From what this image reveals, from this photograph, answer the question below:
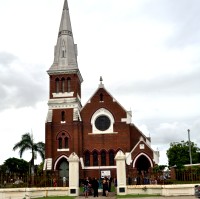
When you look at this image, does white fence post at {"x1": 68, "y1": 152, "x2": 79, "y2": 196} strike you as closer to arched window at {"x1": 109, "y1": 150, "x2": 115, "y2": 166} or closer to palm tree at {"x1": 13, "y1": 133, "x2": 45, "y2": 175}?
arched window at {"x1": 109, "y1": 150, "x2": 115, "y2": 166}

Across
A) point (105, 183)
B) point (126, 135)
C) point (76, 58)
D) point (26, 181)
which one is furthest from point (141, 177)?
point (76, 58)

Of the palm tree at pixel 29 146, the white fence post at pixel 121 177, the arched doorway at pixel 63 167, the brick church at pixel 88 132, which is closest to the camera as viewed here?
the white fence post at pixel 121 177

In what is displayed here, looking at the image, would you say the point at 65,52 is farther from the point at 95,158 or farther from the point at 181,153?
the point at 181,153

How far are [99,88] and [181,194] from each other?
2757cm

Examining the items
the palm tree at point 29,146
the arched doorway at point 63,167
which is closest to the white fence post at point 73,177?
the arched doorway at point 63,167

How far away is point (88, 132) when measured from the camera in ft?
168

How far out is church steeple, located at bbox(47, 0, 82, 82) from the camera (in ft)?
177

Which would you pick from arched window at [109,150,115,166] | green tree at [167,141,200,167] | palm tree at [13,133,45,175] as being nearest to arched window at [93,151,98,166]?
arched window at [109,150,115,166]

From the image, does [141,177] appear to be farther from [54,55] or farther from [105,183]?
[54,55]

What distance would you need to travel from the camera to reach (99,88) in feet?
174

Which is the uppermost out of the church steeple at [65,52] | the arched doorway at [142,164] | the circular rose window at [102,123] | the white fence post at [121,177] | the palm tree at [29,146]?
the church steeple at [65,52]

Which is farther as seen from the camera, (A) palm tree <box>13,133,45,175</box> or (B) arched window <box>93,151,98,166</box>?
(A) palm tree <box>13,133,45,175</box>

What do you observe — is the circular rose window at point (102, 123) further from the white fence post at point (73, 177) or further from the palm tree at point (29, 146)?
the white fence post at point (73, 177)

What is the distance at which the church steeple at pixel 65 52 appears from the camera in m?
54.1
